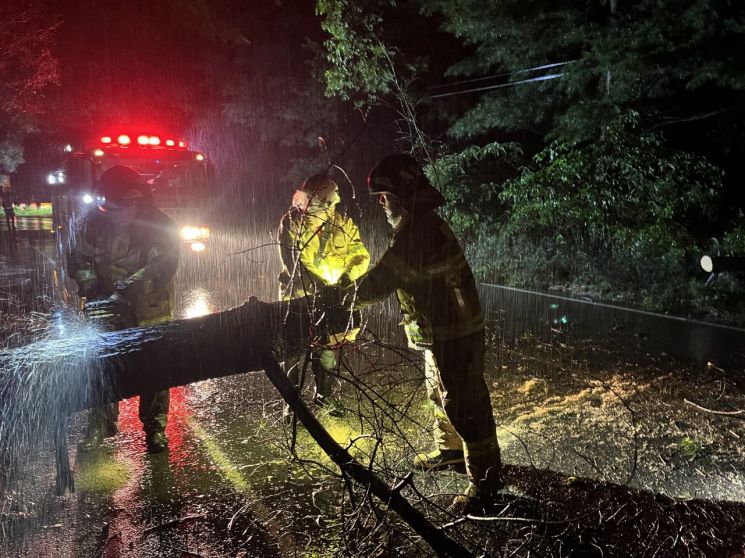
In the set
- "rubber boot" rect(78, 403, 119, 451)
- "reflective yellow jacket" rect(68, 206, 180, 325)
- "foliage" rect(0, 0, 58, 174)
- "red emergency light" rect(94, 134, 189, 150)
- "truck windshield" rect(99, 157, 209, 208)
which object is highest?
"foliage" rect(0, 0, 58, 174)

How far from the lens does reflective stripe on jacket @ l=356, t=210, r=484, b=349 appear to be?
3322mm

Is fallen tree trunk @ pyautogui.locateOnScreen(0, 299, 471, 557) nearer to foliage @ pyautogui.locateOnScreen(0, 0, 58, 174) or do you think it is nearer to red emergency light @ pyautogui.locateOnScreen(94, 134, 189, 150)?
red emergency light @ pyautogui.locateOnScreen(94, 134, 189, 150)

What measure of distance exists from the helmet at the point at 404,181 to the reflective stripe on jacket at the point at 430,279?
112 mm

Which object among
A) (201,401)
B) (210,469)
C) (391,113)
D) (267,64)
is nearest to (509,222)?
(391,113)

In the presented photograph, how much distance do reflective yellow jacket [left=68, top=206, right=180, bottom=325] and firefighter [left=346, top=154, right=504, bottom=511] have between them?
78.3 inches

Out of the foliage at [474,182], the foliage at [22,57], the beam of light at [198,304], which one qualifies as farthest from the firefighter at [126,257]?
the foliage at [22,57]

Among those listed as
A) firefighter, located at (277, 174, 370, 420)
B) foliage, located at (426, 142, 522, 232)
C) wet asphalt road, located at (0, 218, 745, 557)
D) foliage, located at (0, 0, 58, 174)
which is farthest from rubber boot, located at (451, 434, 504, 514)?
foliage, located at (0, 0, 58, 174)

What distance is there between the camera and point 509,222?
11398mm

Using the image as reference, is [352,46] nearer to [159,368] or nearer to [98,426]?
[98,426]

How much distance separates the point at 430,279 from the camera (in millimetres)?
3334

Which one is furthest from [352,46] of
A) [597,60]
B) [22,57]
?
[22,57]

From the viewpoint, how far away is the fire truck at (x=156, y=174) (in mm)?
9484

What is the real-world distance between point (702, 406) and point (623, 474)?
158 cm

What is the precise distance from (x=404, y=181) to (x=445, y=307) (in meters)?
0.79
